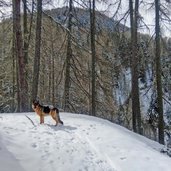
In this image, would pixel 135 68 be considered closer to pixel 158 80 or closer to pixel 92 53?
pixel 158 80

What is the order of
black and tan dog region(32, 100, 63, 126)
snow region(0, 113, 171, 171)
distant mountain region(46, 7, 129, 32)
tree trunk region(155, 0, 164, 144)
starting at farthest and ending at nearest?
distant mountain region(46, 7, 129, 32), tree trunk region(155, 0, 164, 144), black and tan dog region(32, 100, 63, 126), snow region(0, 113, 171, 171)

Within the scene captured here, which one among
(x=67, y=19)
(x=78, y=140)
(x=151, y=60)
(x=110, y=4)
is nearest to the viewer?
(x=78, y=140)

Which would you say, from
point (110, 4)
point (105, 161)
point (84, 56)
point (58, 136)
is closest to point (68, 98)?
Result: point (84, 56)

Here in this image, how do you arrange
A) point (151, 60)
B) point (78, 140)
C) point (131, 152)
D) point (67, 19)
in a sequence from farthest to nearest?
1. point (67, 19)
2. point (151, 60)
3. point (78, 140)
4. point (131, 152)

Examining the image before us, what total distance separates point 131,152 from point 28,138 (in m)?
2.68

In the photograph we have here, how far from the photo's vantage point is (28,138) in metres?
10.9

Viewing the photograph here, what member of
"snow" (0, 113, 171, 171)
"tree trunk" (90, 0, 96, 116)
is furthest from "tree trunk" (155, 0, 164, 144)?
"snow" (0, 113, 171, 171)

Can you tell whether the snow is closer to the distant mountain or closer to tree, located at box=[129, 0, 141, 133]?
tree, located at box=[129, 0, 141, 133]

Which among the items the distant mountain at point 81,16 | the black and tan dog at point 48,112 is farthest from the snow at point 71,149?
the distant mountain at point 81,16

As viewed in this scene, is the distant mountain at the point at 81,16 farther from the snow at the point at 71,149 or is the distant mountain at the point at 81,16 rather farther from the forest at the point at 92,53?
the snow at the point at 71,149

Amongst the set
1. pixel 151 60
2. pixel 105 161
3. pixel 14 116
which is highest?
pixel 151 60

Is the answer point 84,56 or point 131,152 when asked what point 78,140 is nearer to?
point 131,152

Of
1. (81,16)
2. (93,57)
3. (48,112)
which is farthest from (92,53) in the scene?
(48,112)

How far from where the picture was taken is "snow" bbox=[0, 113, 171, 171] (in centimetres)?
952
